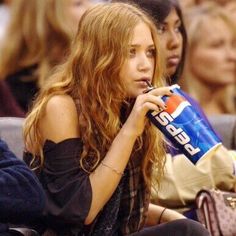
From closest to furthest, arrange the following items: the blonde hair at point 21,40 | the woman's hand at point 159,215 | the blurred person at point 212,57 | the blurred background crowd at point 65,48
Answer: the woman's hand at point 159,215
the blurred background crowd at point 65,48
the blonde hair at point 21,40
the blurred person at point 212,57

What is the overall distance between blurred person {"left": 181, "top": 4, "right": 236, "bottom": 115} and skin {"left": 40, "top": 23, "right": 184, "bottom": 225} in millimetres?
2609

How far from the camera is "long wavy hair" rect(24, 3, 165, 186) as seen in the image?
3.57m

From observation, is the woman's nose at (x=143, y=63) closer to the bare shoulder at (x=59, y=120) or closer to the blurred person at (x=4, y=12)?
the bare shoulder at (x=59, y=120)

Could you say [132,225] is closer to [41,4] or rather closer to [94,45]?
[94,45]

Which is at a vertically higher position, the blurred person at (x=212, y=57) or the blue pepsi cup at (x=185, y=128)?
the blue pepsi cup at (x=185, y=128)

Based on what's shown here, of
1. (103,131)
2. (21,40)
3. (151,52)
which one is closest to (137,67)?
(151,52)

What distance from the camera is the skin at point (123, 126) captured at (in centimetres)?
347

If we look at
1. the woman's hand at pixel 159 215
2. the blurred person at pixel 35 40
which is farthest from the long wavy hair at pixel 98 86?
the blurred person at pixel 35 40

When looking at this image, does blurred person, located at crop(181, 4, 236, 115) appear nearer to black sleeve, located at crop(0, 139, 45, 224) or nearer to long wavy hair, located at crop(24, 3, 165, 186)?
long wavy hair, located at crop(24, 3, 165, 186)

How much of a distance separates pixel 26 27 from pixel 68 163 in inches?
92.8

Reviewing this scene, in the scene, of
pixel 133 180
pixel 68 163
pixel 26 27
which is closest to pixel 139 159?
pixel 133 180

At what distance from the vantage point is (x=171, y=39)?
431 centimetres

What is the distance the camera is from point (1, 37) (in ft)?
19.9

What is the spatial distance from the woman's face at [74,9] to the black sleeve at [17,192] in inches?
96.5
